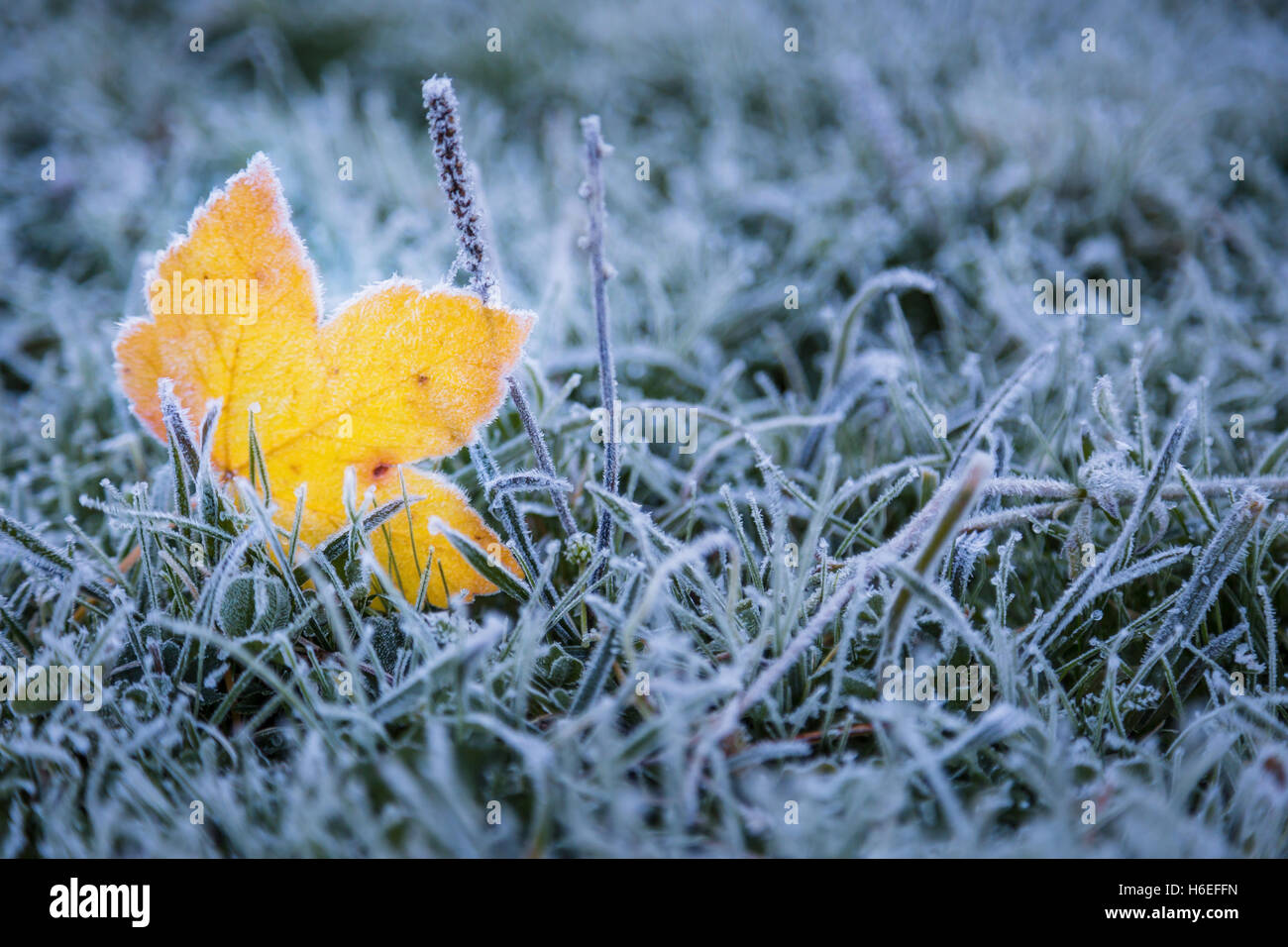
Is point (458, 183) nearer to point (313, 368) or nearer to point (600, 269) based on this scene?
point (600, 269)

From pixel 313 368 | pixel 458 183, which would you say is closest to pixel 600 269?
pixel 458 183

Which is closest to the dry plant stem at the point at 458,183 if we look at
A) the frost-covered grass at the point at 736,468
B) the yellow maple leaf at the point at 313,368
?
the yellow maple leaf at the point at 313,368

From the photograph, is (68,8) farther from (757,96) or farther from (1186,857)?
(1186,857)

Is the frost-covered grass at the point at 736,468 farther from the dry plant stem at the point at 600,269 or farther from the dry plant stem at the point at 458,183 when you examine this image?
the dry plant stem at the point at 458,183

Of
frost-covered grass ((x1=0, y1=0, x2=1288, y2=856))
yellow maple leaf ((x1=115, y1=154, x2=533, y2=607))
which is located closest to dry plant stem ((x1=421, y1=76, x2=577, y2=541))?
yellow maple leaf ((x1=115, y1=154, x2=533, y2=607))

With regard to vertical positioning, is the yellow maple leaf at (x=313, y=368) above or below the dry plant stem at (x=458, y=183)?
below

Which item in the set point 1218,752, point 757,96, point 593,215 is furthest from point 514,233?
point 1218,752
